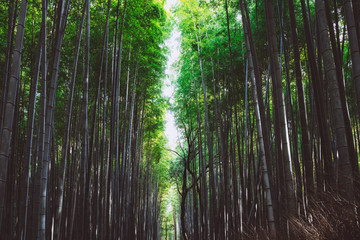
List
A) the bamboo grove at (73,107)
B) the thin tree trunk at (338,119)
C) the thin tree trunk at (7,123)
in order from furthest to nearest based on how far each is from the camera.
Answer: the bamboo grove at (73,107)
the thin tree trunk at (7,123)
the thin tree trunk at (338,119)

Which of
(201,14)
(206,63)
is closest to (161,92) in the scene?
(206,63)

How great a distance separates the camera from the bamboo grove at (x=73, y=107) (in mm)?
2387

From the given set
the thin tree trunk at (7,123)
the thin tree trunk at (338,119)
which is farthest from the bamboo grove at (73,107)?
the thin tree trunk at (338,119)

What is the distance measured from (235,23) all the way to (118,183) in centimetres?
358

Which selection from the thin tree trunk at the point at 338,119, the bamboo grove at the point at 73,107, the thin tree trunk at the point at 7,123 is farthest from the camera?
the bamboo grove at the point at 73,107

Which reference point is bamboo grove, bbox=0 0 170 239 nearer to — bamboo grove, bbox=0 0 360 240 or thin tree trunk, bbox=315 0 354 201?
bamboo grove, bbox=0 0 360 240

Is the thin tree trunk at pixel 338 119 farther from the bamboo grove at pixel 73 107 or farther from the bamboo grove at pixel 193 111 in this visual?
the bamboo grove at pixel 73 107

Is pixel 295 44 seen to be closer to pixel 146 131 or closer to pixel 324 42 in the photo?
pixel 324 42

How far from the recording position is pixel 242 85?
5527mm

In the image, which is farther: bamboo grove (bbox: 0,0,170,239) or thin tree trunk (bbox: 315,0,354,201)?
bamboo grove (bbox: 0,0,170,239)

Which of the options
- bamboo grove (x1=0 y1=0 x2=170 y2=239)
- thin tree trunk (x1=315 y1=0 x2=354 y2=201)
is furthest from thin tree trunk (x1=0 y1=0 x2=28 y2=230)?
thin tree trunk (x1=315 y1=0 x2=354 y2=201)

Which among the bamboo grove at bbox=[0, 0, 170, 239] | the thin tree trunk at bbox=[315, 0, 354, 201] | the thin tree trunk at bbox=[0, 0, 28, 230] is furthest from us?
the bamboo grove at bbox=[0, 0, 170, 239]

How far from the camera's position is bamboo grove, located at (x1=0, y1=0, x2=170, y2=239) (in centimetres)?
239

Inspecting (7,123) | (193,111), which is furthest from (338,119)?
(193,111)
